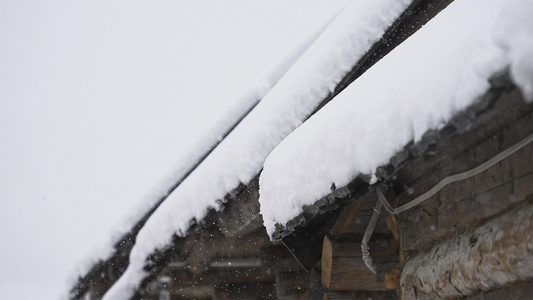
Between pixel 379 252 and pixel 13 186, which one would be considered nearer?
pixel 379 252

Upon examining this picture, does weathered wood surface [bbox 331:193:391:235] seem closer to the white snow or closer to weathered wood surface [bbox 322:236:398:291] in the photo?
weathered wood surface [bbox 322:236:398:291]

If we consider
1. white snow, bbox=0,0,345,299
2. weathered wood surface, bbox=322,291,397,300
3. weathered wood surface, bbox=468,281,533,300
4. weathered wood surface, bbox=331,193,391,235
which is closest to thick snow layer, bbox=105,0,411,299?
Result: weathered wood surface, bbox=331,193,391,235

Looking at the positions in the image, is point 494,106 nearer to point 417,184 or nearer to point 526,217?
point 526,217

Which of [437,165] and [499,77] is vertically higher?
[499,77]

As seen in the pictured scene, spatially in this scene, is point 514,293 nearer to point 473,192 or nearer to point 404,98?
point 473,192

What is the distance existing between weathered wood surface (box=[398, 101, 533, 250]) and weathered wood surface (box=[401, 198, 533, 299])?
0.13ft

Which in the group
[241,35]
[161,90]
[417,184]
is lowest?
[161,90]

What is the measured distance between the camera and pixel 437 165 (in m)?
1.81

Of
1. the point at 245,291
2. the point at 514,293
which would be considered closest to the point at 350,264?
the point at 514,293

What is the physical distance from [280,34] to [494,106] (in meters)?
121

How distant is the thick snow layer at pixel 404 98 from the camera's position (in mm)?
1026

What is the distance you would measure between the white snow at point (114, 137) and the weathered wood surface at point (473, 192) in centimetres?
209

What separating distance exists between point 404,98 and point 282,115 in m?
1.47

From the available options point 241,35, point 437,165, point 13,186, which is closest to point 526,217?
point 437,165
